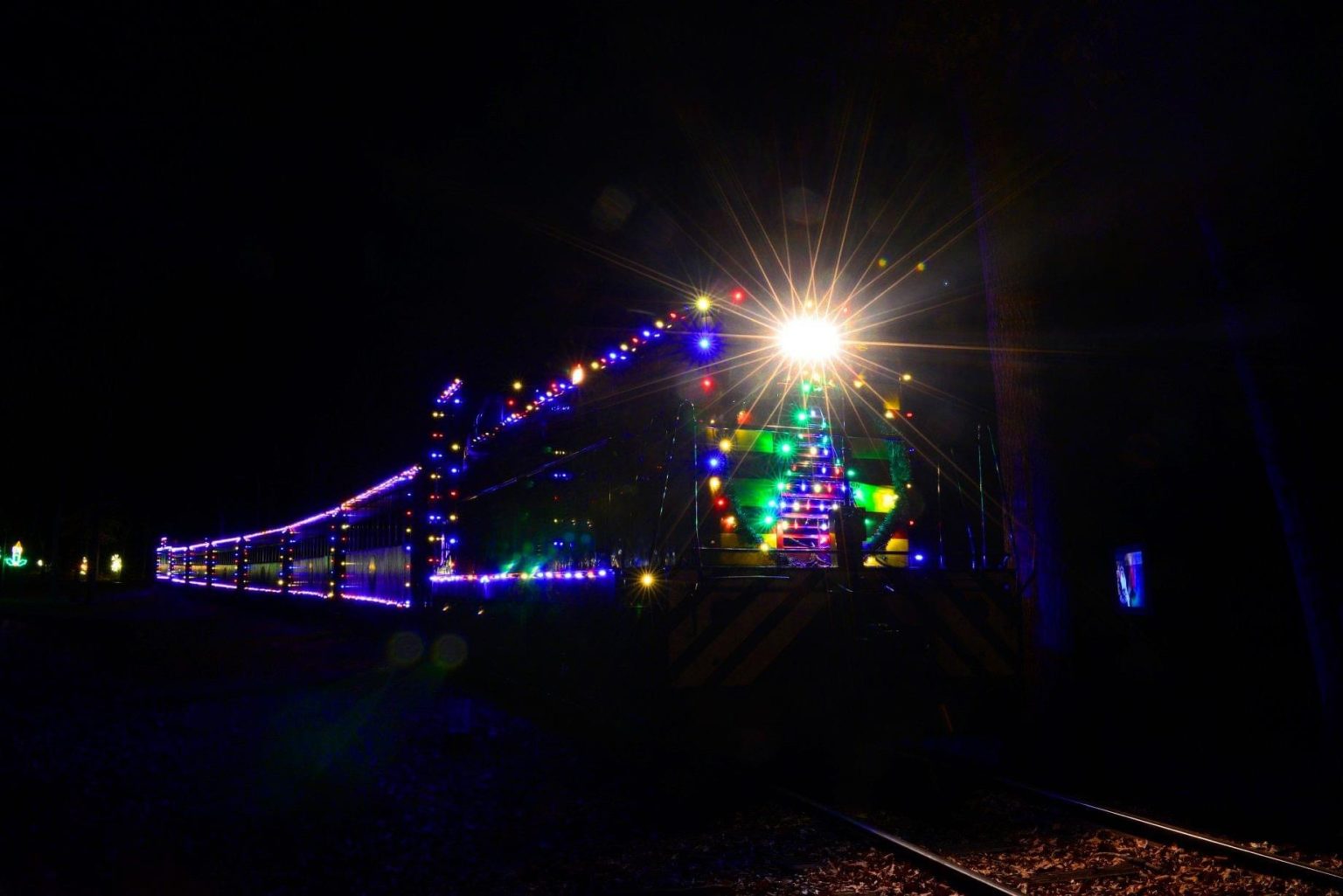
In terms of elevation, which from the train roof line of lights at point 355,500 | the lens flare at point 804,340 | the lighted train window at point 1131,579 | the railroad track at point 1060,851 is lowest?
the railroad track at point 1060,851

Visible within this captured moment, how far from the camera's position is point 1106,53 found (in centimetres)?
730

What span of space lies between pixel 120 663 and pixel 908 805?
1343 cm

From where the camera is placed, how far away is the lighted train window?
33.6 ft

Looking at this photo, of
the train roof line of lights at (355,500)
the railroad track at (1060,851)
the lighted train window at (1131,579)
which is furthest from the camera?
the train roof line of lights at (355,500)

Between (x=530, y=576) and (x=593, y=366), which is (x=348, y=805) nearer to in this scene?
(x=530, y=576)

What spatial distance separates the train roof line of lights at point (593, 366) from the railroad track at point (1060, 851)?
163 inches

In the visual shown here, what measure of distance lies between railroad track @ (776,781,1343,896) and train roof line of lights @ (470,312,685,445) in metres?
4.15

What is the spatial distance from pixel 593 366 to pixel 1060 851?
612 centimetres

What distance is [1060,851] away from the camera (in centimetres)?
468

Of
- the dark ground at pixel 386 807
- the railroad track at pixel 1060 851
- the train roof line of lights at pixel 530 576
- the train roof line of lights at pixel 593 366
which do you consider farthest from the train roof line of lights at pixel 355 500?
the railroad track at pixel 1060 851

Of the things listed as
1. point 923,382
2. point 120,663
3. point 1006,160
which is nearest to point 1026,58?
point 1006,160

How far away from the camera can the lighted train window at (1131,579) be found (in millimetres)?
10234

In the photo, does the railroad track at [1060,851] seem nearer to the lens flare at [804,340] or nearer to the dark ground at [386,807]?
the dark ground at [386,807]

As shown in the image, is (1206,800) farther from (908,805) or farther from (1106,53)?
(1106,53)
